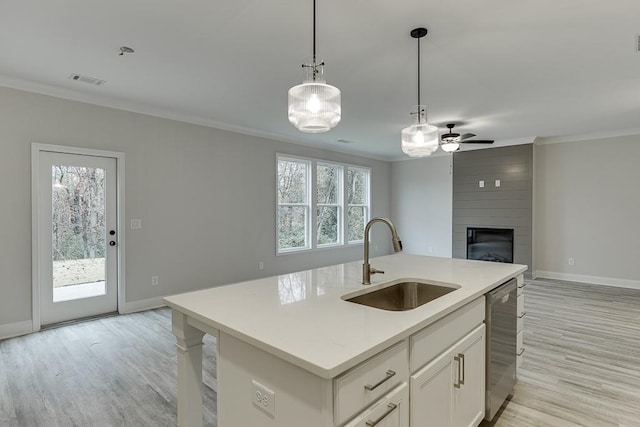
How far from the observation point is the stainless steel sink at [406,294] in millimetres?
2002

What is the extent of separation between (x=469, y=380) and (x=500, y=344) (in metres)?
0.48

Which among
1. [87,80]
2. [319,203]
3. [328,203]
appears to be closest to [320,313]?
[87,80]

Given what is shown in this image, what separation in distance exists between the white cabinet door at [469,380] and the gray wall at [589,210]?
5.51 m

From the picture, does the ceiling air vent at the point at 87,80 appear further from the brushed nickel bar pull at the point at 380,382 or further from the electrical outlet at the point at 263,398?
the brushed nickel bar pull at the point at 380,382

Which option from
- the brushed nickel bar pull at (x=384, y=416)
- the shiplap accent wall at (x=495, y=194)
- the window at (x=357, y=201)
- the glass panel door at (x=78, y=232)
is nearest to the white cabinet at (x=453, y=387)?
the brushed nickel bar pull at (x=384, y=416)

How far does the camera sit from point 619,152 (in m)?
5.67

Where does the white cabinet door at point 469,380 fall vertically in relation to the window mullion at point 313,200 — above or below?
below

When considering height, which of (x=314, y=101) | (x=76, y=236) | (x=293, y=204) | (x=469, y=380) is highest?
(x=314, y=101)

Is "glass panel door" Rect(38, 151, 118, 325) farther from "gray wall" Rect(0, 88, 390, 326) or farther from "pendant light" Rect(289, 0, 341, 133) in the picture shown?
"pendant light" Rect(289, 0, 341, 133)

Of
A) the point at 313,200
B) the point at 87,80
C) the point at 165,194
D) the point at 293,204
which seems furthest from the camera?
the point at 313,200

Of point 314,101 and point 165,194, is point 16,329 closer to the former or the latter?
point 165,194

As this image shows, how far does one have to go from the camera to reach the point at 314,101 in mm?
1936

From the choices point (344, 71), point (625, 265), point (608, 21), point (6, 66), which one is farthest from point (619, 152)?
point (6, 66)

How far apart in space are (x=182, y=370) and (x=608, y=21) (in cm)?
350
